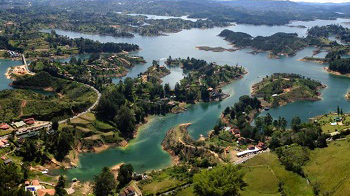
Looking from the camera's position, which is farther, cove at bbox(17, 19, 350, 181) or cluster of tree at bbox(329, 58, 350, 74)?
cluster of tree at bbox(329, 58, 350, 74)

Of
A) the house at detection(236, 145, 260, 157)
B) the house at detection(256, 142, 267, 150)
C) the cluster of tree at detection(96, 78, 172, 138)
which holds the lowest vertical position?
the house at detection(236, 145, 260, 157)

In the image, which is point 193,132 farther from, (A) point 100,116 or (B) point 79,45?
(B) point 79,45

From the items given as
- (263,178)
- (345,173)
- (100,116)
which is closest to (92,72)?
(100,116)

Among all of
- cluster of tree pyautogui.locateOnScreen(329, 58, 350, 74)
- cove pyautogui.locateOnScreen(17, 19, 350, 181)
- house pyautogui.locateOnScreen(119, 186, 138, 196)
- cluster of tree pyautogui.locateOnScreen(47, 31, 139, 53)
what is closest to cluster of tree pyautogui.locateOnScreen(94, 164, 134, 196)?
house pyautogui.locateOnScreen(119, 186, 138, 196)

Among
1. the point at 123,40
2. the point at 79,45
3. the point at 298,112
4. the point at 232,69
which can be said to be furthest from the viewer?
the point at 123,40

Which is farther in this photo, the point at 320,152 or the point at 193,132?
the point at 193,132

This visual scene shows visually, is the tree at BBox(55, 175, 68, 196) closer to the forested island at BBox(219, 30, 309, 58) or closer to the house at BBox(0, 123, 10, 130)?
the house at BBox(0, 123, 10, 130)

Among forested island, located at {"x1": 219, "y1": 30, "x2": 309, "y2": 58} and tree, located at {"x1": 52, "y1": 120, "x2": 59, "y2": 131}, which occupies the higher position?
forested island, located at {"x1": 219, "y1": 30, "x2": 309, "y2": 58}

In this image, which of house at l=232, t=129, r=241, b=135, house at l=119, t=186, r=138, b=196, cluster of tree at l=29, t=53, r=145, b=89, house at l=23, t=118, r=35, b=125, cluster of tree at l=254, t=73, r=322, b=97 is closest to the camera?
house at l=119, t=186, r=138, b=196
